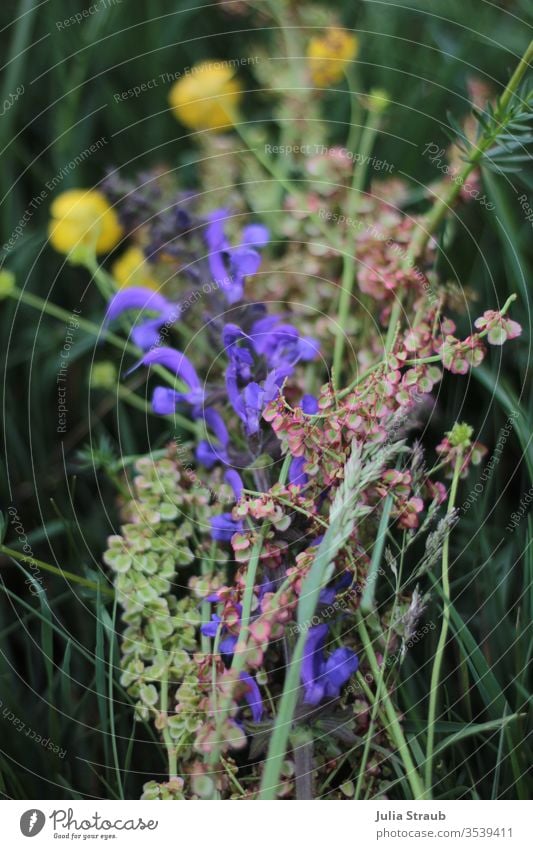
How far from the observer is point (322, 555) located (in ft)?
1.46

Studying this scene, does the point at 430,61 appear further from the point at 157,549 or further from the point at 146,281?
the point at 157,549

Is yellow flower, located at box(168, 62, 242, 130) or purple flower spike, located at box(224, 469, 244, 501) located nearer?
purple flower spike, located at box(224, 469, 244, 501)

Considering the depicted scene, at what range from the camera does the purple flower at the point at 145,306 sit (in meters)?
0.59

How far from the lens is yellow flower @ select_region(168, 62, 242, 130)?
0.71m

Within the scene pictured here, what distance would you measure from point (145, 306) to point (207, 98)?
0.70 feet

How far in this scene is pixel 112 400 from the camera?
0.69 metres

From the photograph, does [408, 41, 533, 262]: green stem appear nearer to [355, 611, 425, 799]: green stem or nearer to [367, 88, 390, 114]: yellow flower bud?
[367, 88, 390, 114]: yellow flower bud

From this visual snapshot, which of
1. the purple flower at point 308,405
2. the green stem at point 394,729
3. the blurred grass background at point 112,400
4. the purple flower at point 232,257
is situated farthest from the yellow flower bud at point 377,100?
the green stem at point 394,729

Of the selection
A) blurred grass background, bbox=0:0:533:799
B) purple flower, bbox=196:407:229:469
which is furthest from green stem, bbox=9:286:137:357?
purple flower, bbox=196:407:229:469

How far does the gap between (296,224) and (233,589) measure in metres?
0.29

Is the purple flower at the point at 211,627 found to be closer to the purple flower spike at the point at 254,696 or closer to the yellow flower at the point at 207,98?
the purple flower spike at the point at 254,696

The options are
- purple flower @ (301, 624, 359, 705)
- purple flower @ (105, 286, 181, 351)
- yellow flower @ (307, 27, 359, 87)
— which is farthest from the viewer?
yellow flower @ (307, 27, 359, 87)

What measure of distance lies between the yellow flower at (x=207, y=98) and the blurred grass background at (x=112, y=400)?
0.09 feet

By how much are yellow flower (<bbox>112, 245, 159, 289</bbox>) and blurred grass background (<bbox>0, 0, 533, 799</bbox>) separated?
53mm
